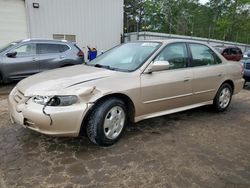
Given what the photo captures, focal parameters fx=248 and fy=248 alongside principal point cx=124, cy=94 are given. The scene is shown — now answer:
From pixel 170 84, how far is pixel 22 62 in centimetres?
526

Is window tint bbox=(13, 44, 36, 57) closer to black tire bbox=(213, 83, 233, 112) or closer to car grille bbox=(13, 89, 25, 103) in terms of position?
car grille bbox=(13, 89, 25, 103)

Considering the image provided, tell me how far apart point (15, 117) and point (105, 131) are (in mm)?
1187

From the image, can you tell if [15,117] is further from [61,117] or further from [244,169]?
[244,169]

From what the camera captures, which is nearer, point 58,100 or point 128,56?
point 58,100

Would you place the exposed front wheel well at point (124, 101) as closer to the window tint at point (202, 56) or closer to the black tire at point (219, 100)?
the window tint at point (202, 56)

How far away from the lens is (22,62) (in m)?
7.53

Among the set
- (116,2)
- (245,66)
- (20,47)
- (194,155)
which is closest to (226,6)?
(116,2)

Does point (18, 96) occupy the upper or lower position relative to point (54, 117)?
upper

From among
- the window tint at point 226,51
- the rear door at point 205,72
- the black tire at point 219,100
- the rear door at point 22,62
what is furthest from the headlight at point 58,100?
the window tint at point 226,51

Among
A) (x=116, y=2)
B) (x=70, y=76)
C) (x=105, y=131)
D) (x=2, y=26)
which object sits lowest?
(x=105, y=131)

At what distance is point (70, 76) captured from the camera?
11.4 feet

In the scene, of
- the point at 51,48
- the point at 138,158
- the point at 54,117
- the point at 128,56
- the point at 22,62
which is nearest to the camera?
the point at 54,117

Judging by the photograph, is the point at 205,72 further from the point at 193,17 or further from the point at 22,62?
the point at 193,17

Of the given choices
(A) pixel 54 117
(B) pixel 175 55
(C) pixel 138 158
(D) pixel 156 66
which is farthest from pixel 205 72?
(A) pixel 54 117
